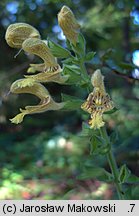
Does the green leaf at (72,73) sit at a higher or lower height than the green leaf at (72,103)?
higher

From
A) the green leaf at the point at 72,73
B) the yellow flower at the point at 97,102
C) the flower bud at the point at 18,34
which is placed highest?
the flower bud at the point at 18,34

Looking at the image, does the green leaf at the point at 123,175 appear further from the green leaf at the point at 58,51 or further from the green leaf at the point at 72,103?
the green leaf at the point at 58,51

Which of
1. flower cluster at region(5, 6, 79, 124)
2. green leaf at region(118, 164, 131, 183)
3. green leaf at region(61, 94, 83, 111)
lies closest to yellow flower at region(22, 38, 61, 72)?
flower cluster at region(5, 6, 79, 124)

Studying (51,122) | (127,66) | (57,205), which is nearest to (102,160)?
(127,66)

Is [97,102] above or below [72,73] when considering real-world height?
below

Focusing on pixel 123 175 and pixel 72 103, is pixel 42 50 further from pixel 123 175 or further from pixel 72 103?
pixel 123 175

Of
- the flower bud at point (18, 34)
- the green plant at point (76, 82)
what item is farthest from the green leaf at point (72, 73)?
the flower bud at point (18, 34)

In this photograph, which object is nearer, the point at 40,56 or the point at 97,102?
the point at 97,102

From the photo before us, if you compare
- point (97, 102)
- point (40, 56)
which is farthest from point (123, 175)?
point (40, 56)
